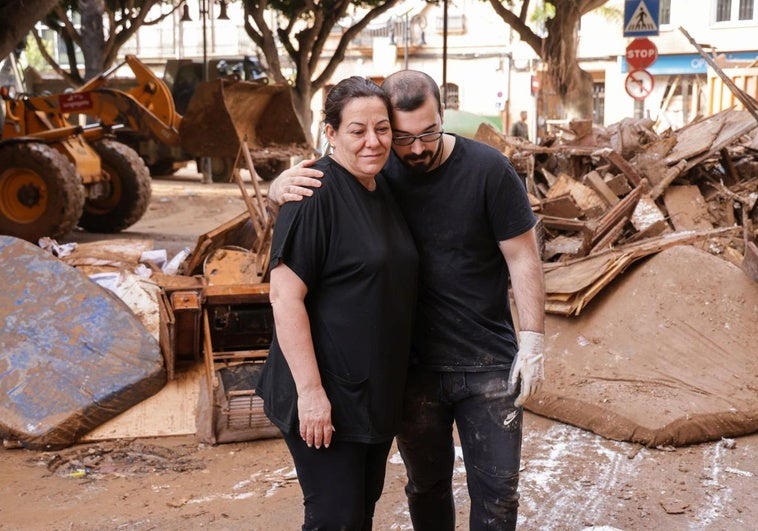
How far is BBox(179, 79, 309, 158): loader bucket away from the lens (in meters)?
9.92

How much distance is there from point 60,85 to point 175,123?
15.4m

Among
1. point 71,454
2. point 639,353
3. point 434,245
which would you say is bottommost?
point 71,454

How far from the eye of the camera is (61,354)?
558 cm

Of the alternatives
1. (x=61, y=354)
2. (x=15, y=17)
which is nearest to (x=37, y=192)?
(x=15, y=17)

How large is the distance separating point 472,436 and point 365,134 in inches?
40.4

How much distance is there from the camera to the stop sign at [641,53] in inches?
575

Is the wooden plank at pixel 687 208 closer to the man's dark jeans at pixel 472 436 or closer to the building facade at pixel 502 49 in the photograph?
the man's dark jeans at pixel 472 436

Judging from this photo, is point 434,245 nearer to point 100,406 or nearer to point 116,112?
point 100,406

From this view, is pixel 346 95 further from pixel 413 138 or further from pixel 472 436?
pixel 472 436

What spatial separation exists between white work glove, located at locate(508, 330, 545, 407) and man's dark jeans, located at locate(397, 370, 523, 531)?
4cm

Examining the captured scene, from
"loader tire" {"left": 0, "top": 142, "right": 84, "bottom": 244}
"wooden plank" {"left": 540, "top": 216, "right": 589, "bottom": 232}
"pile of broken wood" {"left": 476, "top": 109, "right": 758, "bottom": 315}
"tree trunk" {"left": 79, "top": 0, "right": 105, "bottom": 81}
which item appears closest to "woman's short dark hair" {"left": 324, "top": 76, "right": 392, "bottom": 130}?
"pile of broken wood" {"left": 476, "top": 109, "right": 758, "bottom": 315}

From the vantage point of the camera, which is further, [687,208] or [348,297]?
[687,208]

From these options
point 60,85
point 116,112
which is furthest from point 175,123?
point 60,85

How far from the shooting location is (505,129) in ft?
123
